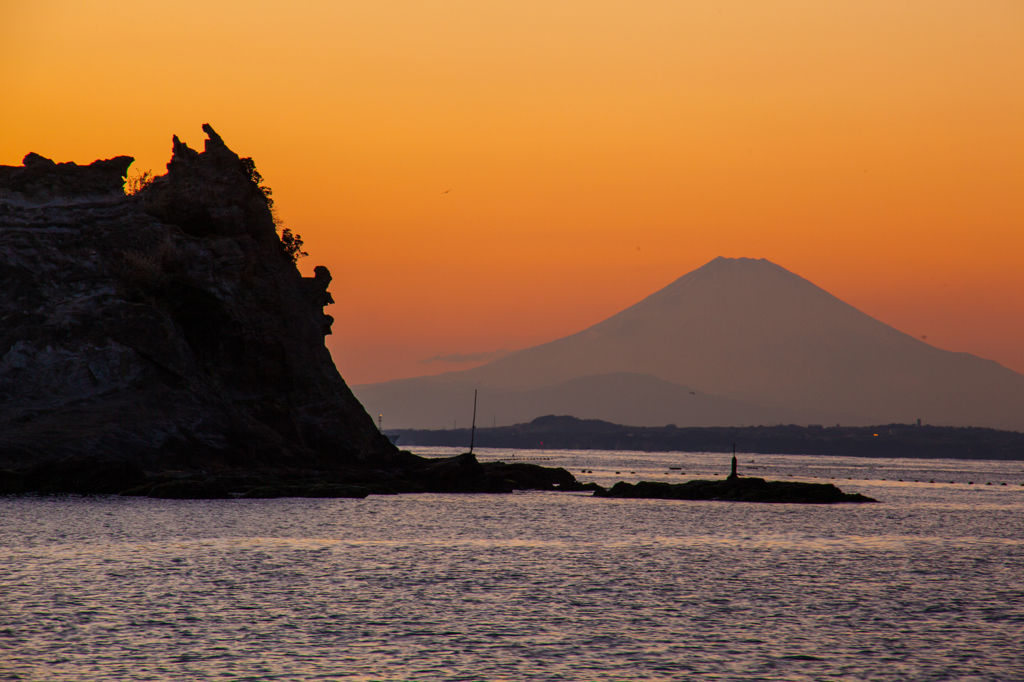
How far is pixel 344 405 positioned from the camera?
318ft

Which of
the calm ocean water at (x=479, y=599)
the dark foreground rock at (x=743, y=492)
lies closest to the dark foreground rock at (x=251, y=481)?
the calm ocean water at (x=479, y=599)

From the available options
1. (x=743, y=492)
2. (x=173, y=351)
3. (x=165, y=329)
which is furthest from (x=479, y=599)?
(x=743, y=492)

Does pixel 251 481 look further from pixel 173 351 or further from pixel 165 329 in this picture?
pixel 165 329

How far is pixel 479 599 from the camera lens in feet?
109

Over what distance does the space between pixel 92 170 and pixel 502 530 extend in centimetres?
5949

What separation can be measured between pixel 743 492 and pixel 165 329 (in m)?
56.4

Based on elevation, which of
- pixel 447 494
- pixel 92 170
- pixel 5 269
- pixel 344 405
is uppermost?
pixel 92 170

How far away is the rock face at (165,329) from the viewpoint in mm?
75688

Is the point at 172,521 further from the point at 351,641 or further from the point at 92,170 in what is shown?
the point at 92,170

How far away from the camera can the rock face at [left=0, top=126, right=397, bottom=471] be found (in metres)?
75.7

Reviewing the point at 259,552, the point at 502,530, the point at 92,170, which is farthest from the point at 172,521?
the point at 92,170

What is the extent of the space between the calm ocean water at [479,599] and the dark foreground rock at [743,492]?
108 feet

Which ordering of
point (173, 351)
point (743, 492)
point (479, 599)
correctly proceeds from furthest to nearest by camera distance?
point (743, 492) < point (173, 351) < point (479, 599)

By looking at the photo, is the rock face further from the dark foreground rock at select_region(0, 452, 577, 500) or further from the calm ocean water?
the calm ocean water
